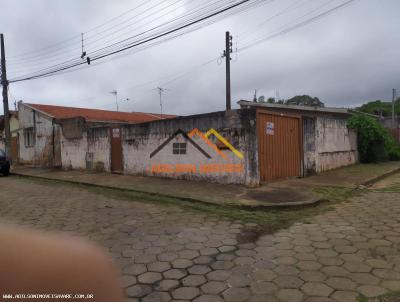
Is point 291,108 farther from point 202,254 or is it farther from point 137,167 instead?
point 202,254

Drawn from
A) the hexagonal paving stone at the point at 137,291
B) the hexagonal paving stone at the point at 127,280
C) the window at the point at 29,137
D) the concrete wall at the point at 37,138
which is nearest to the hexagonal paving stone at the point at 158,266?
the hexagonal paving stone at the point at 127,280

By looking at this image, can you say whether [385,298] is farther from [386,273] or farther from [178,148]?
[178,148]

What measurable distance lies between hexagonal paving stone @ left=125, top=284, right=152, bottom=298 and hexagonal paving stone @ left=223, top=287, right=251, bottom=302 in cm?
76

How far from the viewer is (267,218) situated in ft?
19.4

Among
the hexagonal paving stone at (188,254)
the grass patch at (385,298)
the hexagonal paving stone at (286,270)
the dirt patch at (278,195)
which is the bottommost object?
the grass patch at (385,298)

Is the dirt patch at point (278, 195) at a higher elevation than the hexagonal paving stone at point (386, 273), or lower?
higher

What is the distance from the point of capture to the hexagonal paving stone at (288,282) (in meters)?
3.22

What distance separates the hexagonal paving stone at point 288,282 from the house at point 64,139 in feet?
35.9

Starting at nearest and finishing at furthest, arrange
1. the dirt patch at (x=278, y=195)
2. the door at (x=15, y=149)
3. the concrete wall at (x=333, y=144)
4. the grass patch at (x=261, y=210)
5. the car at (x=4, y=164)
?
the grass patch at (x=261, y=210), the dirt patch at (x=278, y=195), the concrete wall at (x=333, y=144), the car at (x=4, y=164), the door at (x=15, y=149)

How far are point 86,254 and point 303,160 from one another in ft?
33.8

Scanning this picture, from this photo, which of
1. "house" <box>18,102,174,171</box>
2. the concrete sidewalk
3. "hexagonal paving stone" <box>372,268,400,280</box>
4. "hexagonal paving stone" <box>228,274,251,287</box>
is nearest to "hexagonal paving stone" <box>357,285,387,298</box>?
"hexagonal paving stone" <box>372,268,400,280</box>

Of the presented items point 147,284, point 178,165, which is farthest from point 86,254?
point 178,165

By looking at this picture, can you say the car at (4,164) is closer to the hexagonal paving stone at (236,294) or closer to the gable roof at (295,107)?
the gable roof at (295,107)

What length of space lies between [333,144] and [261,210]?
24.0 ft
